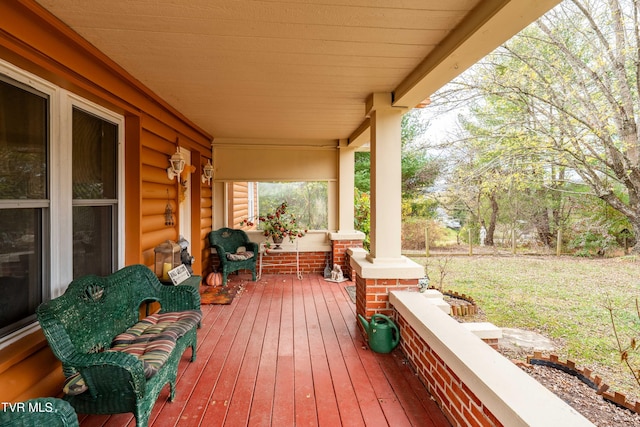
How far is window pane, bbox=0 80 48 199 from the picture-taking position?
165cm

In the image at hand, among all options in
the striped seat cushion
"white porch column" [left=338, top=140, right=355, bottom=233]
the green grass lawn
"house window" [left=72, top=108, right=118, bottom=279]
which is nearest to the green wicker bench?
the striped seat cushion

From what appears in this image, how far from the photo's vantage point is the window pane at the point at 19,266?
1.68m

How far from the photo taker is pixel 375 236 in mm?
3070

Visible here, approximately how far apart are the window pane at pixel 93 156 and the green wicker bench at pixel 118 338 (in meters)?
0.68

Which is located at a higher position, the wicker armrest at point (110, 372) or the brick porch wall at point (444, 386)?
the wicker armrest at point (110, 372)

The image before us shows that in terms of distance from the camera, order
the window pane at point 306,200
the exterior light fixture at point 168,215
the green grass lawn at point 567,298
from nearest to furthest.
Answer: the green grass lawn at point 567,298
the exterior light fixture at point 168,215
the window pane at point 306,200

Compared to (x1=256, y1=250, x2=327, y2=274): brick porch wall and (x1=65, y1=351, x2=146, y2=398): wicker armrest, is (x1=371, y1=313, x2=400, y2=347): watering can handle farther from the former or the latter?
(x1=256, y1=250, x2=327, y2=274): brick porch wall

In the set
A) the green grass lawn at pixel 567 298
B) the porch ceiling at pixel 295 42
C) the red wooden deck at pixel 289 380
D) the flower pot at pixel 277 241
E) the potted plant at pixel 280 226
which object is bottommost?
the green grass lawn at pixel 567 298

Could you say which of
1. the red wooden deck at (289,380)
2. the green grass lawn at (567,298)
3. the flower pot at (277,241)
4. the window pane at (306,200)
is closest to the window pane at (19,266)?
the red wooden deck at (289,380)

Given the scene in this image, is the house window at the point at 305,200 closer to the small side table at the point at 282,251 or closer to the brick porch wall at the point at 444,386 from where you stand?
the small side table at the point at 282,251

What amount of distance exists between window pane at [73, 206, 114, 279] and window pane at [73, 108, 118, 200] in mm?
126

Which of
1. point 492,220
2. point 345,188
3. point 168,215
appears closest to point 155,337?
point 168,215

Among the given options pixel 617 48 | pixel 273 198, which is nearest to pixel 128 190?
pixel 273 198

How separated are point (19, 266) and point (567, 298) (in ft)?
21.4
